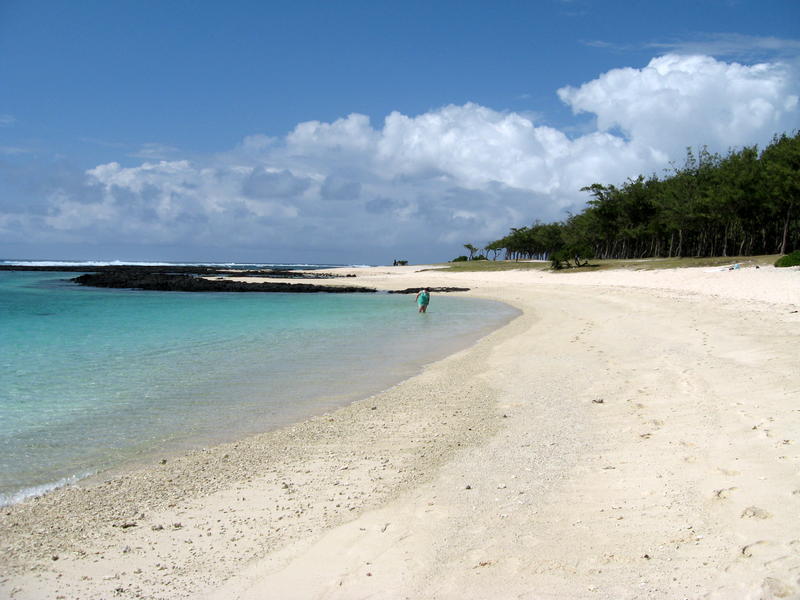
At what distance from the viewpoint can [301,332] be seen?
21828 millimetres

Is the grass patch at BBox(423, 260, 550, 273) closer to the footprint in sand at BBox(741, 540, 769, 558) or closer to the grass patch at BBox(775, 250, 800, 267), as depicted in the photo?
the grass patch at BBox(775, 250, 800, 267)

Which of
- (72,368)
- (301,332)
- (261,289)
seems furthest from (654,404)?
(261,289)

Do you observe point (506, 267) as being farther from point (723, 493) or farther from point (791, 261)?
point (723, 493)

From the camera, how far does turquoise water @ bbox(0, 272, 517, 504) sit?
25.5 ft

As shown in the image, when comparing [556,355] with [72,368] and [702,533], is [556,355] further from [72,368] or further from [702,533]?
[72,368]

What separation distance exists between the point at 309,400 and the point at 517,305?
979 inches

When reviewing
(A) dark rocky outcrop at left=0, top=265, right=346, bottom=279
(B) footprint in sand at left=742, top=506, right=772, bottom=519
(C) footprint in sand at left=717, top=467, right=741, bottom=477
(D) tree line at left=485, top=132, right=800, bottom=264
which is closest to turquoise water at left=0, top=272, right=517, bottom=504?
(C) footprint in sand at left=717, top=467, right=741, bottom=477

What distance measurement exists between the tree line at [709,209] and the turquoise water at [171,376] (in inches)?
1387

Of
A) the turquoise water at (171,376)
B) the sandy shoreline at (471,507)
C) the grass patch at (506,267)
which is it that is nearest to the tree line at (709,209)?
the grass patch at (506,267)

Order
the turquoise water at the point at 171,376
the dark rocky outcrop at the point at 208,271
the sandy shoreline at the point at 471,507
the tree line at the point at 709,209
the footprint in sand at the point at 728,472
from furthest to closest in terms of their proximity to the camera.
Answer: the dark rocky outcrop at the point at 208,271
the tree line at the point at 709,209
the turquoise water at the point at 171,376
the footprint in sand at the point at 728,472
the sandy shoreline at the point at 471,507

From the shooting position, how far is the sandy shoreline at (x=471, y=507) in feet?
12.6

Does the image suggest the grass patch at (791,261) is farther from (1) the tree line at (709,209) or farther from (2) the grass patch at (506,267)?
(2) the grass patch at (506,267)

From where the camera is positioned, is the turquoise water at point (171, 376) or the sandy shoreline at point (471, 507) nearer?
the sandy shoreline at point (471, 507)

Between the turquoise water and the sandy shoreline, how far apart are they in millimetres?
1118
